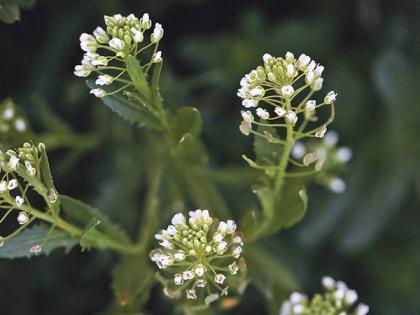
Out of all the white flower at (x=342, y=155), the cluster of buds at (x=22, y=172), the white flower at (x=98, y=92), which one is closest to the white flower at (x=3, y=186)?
the cluster of buds at (x=22, y=172)

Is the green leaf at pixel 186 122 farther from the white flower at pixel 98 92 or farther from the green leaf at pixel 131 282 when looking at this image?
the green leaf at pixel 131 282

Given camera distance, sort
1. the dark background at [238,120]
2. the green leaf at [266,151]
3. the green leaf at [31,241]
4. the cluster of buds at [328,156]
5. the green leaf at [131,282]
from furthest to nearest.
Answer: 1. the dark background at [238,120]
2. the cluster of buds at [328,156]
3. the green leaf at [131,282]
4. the green leaf at [266,151]
5. the green leaf at [31,241]

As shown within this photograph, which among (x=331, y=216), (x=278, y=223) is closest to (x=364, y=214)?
(x=331, y=216)

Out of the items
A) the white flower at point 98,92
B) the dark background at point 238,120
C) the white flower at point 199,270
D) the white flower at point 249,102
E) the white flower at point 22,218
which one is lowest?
the dark background at point 238,120

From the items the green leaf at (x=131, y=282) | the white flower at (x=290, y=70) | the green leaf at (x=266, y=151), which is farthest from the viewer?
the green leaf at (x=131, y=282)

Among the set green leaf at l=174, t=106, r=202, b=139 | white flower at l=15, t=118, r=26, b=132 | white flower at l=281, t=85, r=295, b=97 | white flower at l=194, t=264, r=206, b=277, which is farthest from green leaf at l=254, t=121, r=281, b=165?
white flower at l=15, t=118, r=26, b=132

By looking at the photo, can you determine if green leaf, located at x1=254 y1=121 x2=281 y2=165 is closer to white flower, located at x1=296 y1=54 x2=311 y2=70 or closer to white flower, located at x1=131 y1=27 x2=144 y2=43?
white flower, located at x1=296 y1=54 x2=311 y2=70

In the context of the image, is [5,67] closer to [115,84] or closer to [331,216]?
[115,84]
